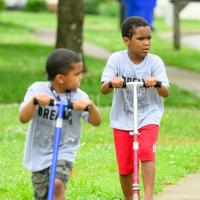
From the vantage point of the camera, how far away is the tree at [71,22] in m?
20.9

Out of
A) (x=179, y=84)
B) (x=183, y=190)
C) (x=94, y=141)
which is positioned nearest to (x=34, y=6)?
(x=179, y=84)

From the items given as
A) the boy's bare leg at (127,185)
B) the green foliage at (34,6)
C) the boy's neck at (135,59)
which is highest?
the boy's neck at (135,59)

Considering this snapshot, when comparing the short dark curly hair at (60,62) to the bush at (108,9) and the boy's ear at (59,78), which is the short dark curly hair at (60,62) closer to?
the boy's ear at (59,78)

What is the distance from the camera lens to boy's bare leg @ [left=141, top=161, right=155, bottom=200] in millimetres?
8086

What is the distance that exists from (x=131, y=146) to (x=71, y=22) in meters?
12.9

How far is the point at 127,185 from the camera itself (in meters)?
8.47

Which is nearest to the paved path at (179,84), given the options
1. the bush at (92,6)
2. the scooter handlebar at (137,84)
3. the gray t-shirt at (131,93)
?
the gray t-shirt at (131,93)

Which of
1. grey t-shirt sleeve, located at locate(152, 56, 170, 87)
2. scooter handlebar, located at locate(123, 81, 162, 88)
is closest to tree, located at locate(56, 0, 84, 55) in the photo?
grey t-shirt sleeve, located at locate(152, 56, 170, 87)

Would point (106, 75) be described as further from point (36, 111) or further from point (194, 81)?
point (194, 81)

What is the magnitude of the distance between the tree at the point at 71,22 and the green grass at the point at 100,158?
15.5 feet

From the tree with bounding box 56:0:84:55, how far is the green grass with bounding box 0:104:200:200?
4712 mm

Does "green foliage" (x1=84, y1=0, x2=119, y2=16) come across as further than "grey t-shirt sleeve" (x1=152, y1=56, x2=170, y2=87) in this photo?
Yes

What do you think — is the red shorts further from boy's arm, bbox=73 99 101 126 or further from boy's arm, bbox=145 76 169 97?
boy's arm, bbox=73 99 101 126

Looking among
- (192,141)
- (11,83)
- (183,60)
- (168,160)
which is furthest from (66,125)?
(183,60)
